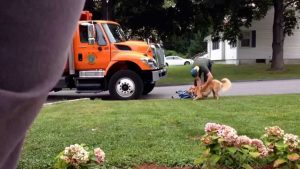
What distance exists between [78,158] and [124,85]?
34.6 ft

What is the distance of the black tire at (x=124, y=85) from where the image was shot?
14828 mm

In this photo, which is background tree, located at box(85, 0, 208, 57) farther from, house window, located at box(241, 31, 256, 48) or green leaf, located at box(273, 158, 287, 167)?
green leaf, located at box(273, 158, 287, 167)

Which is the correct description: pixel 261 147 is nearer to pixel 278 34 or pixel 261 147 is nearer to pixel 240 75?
pixel 240 75

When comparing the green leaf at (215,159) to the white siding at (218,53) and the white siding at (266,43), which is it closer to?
the white siding at (266,43)

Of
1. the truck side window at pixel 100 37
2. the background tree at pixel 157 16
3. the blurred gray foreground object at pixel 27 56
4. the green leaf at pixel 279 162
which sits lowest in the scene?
the green leaf at pixel 279 162

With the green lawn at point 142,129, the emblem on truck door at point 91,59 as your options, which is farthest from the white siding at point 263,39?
the green lawn at point 142,129

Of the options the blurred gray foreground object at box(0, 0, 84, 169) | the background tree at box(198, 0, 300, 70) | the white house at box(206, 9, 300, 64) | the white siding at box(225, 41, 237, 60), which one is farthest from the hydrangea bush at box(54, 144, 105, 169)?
the white siding at box(225, 41, 237, 60)

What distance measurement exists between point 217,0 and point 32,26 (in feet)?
91.5

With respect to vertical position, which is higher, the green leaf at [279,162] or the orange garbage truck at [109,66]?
the orange garbage truck at [109,66]

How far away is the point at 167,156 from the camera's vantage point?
18.8ft

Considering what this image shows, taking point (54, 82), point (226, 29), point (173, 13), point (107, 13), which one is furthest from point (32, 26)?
point (226, 29)

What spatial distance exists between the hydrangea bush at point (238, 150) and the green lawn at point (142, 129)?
73 cm

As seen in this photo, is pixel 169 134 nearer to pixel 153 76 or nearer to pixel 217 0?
pixel 153 76

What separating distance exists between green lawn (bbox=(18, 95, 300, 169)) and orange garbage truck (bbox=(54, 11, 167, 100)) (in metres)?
3.95
